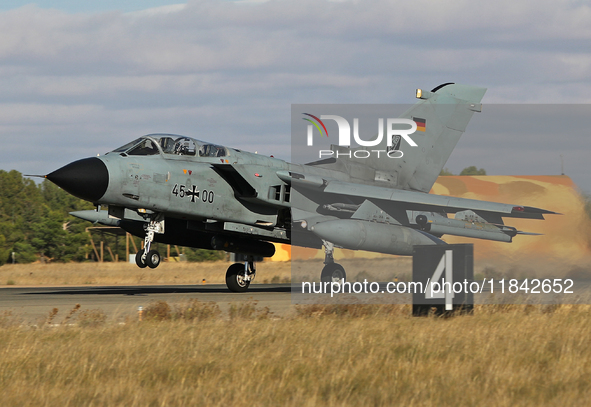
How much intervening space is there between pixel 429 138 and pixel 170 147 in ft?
30.8

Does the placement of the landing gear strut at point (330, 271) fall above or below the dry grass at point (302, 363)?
above

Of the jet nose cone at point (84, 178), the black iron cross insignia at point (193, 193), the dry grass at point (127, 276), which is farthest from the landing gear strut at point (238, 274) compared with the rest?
the dry grass at point (127, 276)

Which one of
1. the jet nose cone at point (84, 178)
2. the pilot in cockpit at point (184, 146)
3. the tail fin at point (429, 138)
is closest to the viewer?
the jet nose cone at point (84, 178)

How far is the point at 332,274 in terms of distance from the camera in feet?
60.1

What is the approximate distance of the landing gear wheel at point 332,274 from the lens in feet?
60.0

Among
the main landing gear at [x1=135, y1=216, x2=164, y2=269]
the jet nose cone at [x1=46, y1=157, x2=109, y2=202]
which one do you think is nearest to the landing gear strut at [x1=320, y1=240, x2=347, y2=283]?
the main landing gear at [x1=135, y1=216, x2=164, y2=269]

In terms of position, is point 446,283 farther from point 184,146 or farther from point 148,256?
point 184,146

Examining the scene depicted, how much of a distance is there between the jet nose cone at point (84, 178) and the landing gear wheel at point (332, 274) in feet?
21.4

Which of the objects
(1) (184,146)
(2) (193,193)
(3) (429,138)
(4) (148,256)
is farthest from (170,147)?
(3) (429,138)

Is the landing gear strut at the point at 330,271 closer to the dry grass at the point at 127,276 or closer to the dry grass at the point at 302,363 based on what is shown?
the dry grass at the point at 302,363

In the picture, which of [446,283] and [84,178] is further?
[84,178]

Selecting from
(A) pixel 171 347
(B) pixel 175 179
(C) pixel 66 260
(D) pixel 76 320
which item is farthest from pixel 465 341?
(C) pixel 66 260

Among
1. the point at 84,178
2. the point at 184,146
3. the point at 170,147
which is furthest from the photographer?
the point at 184,146

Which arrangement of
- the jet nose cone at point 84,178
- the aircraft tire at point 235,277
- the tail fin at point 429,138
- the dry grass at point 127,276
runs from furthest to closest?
the dry grass at point 127,276 → the tail fin at point 429,138 → the aircraft tire at point 235,277 → the jet nose cone at point 84,178
